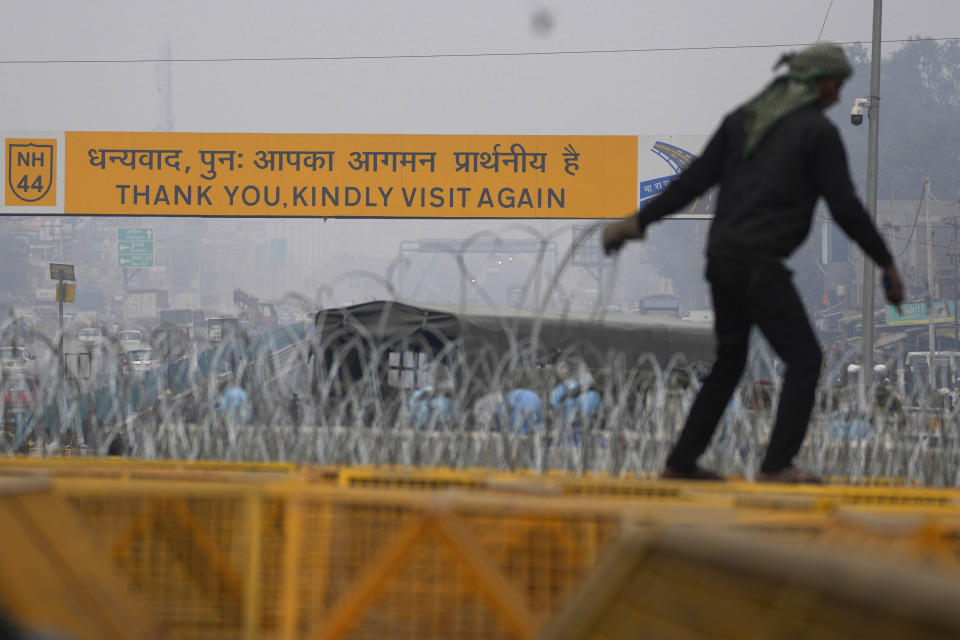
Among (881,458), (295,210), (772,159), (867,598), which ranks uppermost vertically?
(295,210)

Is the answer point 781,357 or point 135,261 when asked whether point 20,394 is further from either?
point 135,261

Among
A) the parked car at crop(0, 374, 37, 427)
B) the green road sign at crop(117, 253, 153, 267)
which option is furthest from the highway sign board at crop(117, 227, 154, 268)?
the parked car at crop(0, 374, 37, 427)

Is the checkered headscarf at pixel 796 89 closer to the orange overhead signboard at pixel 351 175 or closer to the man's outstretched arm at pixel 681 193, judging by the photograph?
the man's outstretched arm at pixel 681 193

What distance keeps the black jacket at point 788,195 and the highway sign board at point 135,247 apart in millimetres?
47700

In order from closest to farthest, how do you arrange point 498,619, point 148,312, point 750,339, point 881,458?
point 498,619, point 750,339, point 881,458, point 148,312

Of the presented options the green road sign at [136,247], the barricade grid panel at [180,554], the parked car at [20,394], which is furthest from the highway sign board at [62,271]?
the green road sign at [136,247]

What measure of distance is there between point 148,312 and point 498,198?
62.9 m

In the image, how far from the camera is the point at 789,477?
11.9 ft

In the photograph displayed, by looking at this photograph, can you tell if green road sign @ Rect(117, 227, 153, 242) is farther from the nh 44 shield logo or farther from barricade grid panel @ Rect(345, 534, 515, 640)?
barricade grid panel @ Rect(345, 534, 515, 640)

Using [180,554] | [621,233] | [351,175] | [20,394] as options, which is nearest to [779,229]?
[621,233]

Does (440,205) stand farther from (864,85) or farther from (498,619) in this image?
(864,85)

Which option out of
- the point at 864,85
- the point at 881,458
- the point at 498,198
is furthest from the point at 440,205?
the point at 864,85

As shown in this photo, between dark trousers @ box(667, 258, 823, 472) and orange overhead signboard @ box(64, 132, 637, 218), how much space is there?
21.3 metres

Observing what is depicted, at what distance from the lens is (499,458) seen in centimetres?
481
